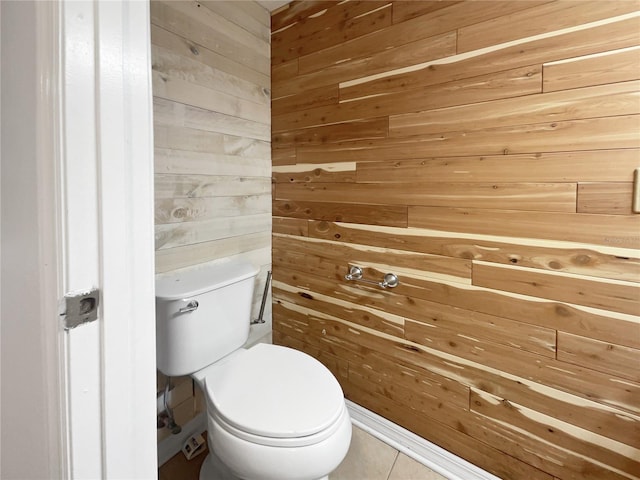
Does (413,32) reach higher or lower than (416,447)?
higher

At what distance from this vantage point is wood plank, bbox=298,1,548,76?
1.17 meters

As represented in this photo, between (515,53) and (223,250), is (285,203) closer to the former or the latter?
(223,250)

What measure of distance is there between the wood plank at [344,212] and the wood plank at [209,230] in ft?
0.44

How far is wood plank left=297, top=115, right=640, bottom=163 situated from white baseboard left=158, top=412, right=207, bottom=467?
4.48ft

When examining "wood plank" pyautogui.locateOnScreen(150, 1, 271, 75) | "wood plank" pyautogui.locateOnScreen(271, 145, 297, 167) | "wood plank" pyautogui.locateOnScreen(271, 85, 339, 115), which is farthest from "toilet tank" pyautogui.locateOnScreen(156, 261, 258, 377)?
"wood plank" pyautogui.locateOnScreen(150, 1, 271, 75)

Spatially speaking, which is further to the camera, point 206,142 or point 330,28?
point 330,28

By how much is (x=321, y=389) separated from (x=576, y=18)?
1.42 metres

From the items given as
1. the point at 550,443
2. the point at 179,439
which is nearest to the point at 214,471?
the point at 179,439

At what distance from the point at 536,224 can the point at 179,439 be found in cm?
164

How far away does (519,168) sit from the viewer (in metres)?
1.13

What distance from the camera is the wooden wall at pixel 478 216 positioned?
1.01 meters

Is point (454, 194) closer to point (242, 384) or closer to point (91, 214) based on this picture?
point (242, 384)

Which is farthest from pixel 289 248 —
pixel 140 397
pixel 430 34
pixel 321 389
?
pixel 140 397

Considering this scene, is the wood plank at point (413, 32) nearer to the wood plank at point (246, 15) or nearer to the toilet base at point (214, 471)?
the wood plank at point (246, 15)
